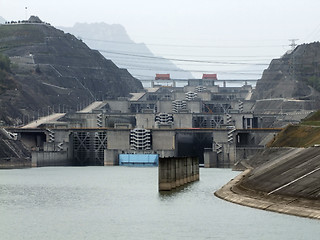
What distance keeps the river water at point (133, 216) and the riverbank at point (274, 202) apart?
52.5 inches

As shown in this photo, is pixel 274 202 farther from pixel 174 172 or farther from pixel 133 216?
pixel 174 172

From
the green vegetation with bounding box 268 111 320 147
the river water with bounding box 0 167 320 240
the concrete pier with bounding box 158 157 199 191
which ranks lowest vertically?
the river water with bounding box 0 167 320 240

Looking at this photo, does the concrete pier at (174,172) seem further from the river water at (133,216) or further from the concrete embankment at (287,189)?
the concrete embankment at (287,189)

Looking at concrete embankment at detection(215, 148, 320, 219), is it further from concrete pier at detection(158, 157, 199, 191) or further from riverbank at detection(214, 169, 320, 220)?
concrete pier at detection(158, 157, 199, 191)

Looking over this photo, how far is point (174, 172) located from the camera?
453ft

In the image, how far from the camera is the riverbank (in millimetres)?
89875

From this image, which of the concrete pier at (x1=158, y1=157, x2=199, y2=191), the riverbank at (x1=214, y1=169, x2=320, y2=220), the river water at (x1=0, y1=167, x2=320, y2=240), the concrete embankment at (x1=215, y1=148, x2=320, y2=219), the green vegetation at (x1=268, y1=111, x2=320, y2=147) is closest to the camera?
the river water at (x1=0, y1=167, x2=320, y2=240)

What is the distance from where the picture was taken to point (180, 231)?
86438mm

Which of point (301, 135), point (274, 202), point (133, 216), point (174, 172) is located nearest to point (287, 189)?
point (274, 202)

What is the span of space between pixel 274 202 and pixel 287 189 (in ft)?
12.2

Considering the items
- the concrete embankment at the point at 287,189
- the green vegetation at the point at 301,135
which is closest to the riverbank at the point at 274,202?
the concrete embankment at the point at 287,189

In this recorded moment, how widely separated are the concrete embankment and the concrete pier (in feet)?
30.0

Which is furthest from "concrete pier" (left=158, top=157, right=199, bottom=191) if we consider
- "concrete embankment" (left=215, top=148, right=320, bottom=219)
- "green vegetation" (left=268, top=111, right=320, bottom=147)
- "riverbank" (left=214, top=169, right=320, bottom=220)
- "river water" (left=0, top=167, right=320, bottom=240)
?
"green vegetation" (left=268, top=111, right=320, bottom=147)

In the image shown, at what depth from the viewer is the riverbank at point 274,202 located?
3538 inches
